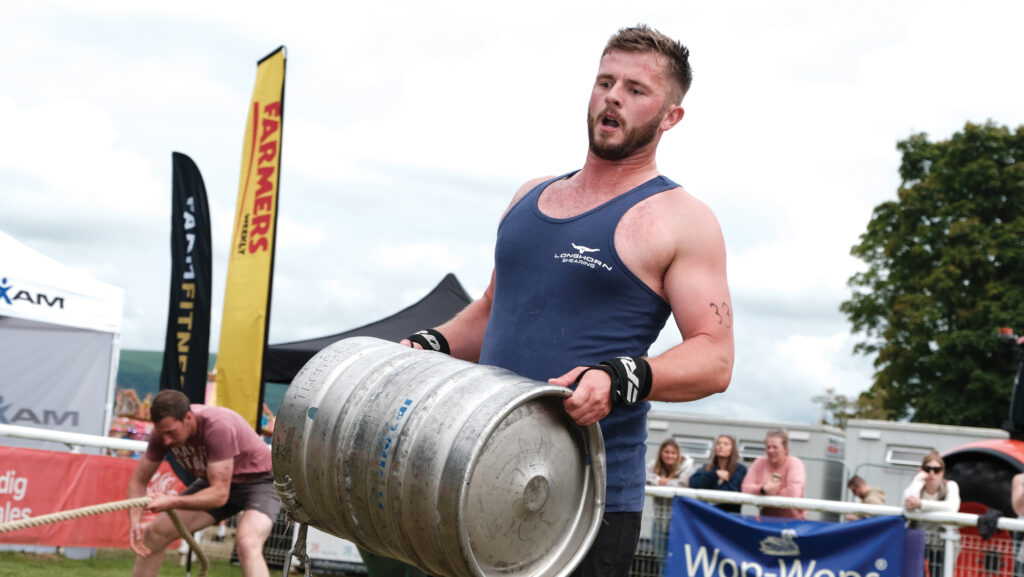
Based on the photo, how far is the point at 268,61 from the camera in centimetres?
1105

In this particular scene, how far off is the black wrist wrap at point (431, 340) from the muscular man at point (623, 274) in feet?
0.51

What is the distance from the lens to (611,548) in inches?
98.2

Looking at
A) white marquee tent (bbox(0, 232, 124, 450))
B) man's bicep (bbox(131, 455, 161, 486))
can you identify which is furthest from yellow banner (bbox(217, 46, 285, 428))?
man's bicep (bbox(131, 455, 161, 486))

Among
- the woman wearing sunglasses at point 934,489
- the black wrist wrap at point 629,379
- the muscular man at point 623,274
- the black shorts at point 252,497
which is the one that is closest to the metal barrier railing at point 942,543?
the woman wearing sunglasses at point 934,489

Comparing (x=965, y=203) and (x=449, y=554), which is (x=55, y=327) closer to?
(x=449, y=554)

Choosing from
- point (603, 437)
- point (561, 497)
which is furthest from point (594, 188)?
point (561, 497)

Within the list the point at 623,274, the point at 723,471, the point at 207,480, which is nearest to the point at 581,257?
the point at 623,274

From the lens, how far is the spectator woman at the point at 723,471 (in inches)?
332

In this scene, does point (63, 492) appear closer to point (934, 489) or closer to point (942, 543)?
point (942, 543)

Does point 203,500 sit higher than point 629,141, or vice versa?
point 629,141

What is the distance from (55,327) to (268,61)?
3405 mm

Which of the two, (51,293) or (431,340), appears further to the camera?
(51,293)

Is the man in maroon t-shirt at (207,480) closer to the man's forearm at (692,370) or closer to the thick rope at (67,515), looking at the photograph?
the thick rope at (67,515)

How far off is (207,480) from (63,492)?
213 cm
